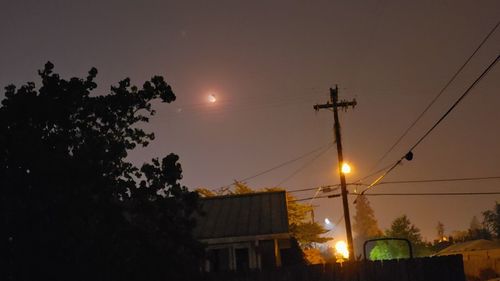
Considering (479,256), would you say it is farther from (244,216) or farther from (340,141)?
(244,216)

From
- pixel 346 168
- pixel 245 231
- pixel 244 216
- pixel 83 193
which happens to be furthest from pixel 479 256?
pixel 83 193

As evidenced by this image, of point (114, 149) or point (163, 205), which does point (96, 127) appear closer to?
point (114, 149)

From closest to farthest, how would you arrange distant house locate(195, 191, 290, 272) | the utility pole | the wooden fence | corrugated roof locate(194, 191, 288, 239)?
1. the wooden fence
2. distant house locate(195, 191, 290, 272)
3. corrugated roof locate(194, 191, 288, 239)
4. the utility pole

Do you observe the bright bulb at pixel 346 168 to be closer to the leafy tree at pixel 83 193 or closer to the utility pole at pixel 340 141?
the utility pole at pixel 340 141

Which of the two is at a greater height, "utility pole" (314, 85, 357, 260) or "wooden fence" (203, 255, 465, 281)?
"utility pole" (314, 85, 357, 260)

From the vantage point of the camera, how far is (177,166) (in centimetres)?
930

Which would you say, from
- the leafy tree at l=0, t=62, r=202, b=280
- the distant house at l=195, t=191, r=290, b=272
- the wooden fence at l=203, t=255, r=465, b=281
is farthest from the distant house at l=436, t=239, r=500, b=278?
the leafy tree at l=0, t=62, r=202, b=280

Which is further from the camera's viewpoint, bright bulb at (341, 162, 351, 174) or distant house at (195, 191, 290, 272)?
bright bulb at (341, 162, 351, 174)

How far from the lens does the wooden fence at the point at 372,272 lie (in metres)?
14.6

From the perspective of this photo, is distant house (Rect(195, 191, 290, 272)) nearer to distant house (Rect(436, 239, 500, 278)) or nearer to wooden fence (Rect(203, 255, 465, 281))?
wooden fence (Rect(203, 255, 465, 281))

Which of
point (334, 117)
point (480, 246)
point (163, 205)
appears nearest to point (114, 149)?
point (163, 205)

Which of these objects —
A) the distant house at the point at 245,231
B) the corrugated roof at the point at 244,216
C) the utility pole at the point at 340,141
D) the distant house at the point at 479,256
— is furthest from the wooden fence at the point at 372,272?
the distant house at the point at 479,256

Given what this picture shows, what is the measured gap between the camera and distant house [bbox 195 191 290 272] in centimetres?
1814

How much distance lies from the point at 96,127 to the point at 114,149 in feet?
2.25
